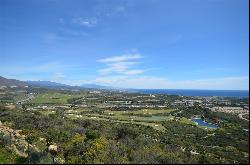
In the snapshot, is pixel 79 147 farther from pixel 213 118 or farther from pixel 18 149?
pixel 213 118

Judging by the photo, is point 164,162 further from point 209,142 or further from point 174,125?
point 174,125

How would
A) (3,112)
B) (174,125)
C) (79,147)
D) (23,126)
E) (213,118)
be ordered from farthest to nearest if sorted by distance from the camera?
(213,118), (174,125), (3,112), (23,126), (79,147)

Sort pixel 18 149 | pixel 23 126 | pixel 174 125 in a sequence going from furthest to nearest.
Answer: pixel 174 125, pixel 23 126, pixel 18 149

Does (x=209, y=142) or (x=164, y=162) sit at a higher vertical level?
(x=164, y=162)

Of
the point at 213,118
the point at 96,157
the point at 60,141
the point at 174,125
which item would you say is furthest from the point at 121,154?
the point at 213,118

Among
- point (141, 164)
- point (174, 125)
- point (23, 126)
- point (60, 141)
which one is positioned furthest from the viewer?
Result: point (174, 125)

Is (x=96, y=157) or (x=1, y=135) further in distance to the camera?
(x=1, y=135)

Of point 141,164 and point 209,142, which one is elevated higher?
point 141,164

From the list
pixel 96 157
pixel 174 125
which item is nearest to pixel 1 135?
pixel 96 157

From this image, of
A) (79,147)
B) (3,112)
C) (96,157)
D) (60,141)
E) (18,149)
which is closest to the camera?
(96,157)

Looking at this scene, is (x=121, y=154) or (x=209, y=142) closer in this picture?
(x=121, y=154)
